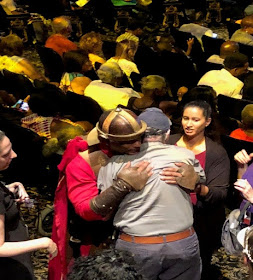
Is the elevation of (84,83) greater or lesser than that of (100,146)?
lesser

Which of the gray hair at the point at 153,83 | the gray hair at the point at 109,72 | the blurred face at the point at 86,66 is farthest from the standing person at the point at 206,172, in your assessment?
the blurred face at the point at 86,66

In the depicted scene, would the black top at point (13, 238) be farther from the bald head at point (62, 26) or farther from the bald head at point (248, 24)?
the bald head at point (248, 24)

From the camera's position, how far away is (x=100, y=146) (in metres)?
2.72

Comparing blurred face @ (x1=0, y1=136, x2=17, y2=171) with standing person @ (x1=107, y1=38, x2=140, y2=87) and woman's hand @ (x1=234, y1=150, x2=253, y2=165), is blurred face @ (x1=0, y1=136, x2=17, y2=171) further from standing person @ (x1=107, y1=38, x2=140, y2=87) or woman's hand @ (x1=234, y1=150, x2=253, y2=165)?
standing person @ (x1=107, y1=38, x2=140, y2=87)

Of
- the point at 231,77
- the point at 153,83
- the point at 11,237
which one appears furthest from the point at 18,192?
the point at 231,77

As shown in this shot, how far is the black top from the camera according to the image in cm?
264

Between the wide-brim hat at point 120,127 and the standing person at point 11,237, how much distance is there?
419mm

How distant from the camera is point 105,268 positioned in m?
1.85

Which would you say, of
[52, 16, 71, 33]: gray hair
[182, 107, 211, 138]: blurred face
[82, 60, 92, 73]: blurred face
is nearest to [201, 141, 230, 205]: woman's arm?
[182, 107, 211, 138]: blurred face

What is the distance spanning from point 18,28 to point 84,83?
3718mm

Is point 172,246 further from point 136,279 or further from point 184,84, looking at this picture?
point 184,84

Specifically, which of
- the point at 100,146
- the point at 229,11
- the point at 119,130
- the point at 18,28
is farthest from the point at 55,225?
the point at 229,11

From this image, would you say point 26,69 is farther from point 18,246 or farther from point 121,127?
point 18,246

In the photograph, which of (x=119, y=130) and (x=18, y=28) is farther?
(x=18, y=28)
